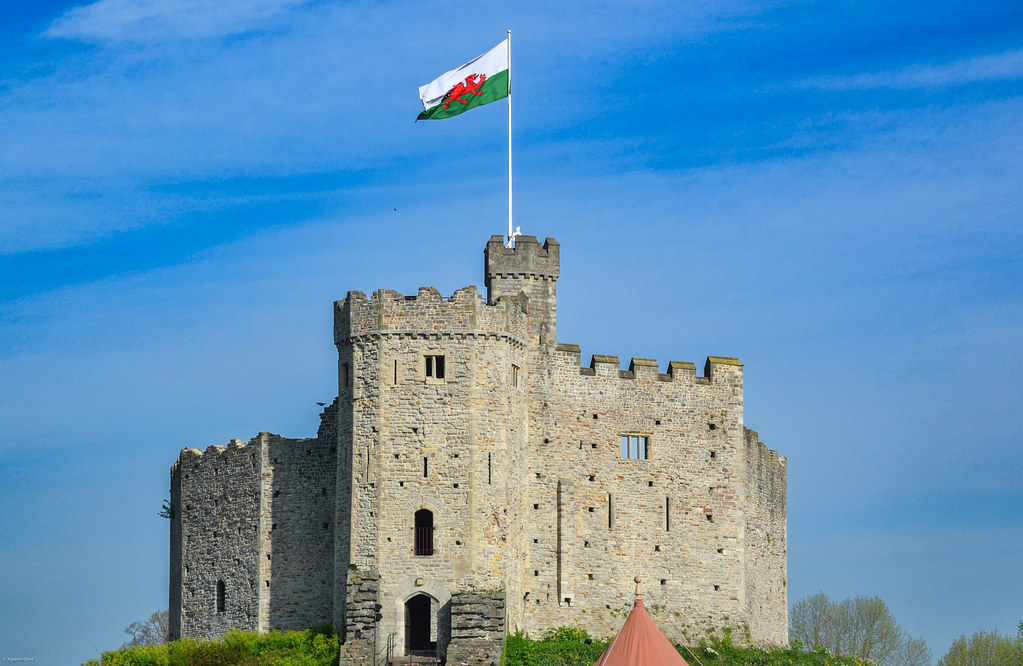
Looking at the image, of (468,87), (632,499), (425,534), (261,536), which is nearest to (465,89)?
(468,87)

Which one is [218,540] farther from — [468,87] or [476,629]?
[468,87]

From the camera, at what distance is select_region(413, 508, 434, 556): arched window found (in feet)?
232

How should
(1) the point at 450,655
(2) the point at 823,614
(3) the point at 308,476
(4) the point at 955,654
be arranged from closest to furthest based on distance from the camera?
(1) the point at 450,655
(3) the point at 308,476
(4) the point at 955,654
(2) the point at 823,614

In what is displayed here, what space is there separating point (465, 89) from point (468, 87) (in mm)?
155

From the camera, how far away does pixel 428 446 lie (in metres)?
71.0

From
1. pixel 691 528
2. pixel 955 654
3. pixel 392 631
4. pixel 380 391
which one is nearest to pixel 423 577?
pixel 392 631

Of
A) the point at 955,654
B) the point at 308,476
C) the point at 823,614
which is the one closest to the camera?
the point at 308,476

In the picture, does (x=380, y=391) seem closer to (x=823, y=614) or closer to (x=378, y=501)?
(x=378, y=501)

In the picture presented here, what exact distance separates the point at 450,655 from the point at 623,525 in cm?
1052

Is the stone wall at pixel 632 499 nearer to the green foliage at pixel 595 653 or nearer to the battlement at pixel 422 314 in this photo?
the green foliage at pixel 595 653

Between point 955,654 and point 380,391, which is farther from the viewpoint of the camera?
point 955,654

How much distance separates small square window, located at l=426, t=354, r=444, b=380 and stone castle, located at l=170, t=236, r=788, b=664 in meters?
0.07

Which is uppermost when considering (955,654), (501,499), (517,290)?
(517,290)

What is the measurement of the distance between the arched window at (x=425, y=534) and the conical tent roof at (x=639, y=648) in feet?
25.0
